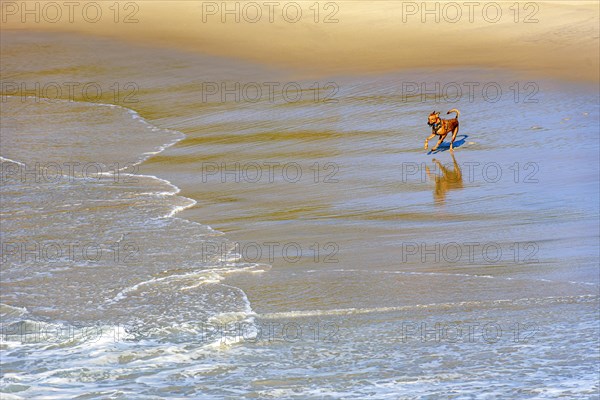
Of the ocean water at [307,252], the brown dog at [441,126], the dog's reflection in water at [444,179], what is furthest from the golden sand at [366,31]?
the dog's reflection in water at [444,179]

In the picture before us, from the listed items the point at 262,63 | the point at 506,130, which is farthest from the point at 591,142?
the point at 262,63

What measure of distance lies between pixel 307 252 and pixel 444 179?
2.56 m

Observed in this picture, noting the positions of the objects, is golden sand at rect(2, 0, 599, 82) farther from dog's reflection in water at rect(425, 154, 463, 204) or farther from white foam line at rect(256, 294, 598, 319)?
white foam line at rect(256, 294, 598, 319)

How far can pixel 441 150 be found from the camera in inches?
424

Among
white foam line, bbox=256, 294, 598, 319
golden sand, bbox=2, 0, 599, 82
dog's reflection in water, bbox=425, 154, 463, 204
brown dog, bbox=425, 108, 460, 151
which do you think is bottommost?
white foam line, bbox=256, 294, 598, 319

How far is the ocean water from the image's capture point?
209 inches

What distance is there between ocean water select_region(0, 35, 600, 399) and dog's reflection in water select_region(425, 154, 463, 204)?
3 cm

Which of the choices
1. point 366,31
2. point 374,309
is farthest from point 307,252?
point 366,31

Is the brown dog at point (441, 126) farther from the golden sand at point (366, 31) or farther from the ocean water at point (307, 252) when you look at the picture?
the golden sand at point (366, 31)

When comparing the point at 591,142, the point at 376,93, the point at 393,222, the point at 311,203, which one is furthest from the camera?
the point at 376,93

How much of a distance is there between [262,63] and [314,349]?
11322 mm

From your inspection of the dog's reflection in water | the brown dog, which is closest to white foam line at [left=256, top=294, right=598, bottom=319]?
the dog's reflection in water

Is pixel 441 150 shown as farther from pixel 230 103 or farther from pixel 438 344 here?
pixel 438 344

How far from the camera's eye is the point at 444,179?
9.62 metres
